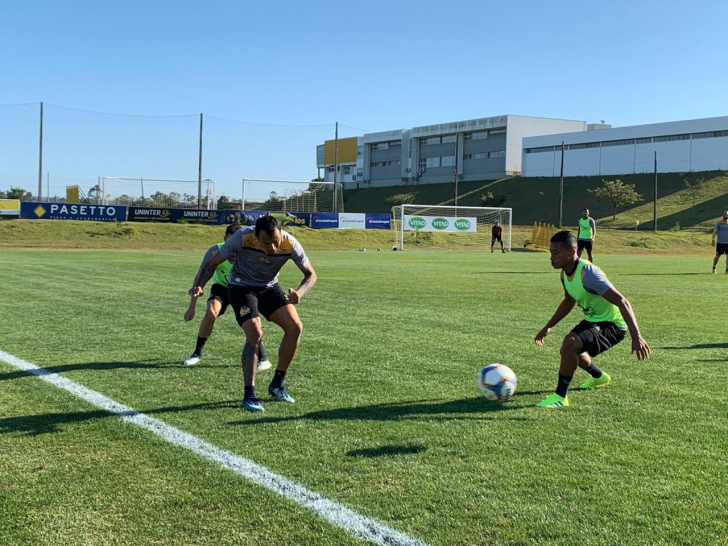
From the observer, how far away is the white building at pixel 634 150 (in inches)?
3228

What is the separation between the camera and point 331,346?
8609 millimetres

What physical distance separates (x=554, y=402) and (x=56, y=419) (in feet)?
13.1

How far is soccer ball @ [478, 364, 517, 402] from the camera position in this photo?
5696 mm

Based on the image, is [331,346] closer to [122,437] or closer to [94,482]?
[122,437]

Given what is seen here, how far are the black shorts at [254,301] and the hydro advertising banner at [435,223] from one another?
42.0 m

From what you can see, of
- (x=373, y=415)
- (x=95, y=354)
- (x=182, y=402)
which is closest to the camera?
(x=373, y=415)

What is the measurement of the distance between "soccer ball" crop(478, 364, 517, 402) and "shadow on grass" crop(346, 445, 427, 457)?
1.26 m

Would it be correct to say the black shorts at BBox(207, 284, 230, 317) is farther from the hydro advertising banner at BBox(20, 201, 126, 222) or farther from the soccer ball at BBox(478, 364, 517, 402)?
the hydro advertising banner at BBox(20, 201, 126, 222)

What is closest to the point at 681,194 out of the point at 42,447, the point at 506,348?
the point at 506,348

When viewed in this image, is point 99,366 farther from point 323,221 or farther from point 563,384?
point 323,221

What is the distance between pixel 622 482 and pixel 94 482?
3065mm

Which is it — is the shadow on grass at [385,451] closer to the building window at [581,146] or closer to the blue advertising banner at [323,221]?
the blue advertising banner at [323,221]

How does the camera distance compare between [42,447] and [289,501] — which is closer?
[289,501]

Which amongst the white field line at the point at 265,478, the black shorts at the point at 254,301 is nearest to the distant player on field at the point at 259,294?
the black shorts at the point at 254,301
